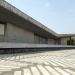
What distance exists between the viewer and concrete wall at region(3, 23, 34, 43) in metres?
30.2

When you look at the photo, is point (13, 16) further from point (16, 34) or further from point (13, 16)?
point (16, 34)

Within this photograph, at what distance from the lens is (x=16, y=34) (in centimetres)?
3275

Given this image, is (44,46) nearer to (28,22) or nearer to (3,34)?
(28,22)

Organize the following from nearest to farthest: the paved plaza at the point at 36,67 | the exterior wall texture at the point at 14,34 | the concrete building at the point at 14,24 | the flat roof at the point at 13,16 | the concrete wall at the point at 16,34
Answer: the paved plaza at the point at 36,67, the flat roof at the point at 13,16, the concrete building at the point at 14,24, the exterior wall texture at the point at 14,34, the concrete wall at the point at 16,34

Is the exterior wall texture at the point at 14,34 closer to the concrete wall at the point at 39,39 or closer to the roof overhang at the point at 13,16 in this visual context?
the roof overhang at the point at 13,16

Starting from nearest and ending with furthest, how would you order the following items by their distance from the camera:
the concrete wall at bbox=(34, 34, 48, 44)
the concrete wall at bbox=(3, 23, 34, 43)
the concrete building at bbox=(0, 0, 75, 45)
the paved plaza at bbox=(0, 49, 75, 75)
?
the paved plaza at bbox=(0, 49, 75, 75), the concrete building at bbox=(0, 0, 75, 45), the concrete wall at bbox=(3, 23, 34, 43), the concrete wall at bbox=(34, 34, 48, 44)

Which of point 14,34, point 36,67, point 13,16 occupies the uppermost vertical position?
point 13,16

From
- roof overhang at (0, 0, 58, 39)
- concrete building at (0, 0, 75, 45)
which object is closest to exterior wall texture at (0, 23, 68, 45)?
concrete building at (0, 0, 75, 45)

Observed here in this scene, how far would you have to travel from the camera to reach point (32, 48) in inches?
1281

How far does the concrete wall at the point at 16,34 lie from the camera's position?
30.2 metres

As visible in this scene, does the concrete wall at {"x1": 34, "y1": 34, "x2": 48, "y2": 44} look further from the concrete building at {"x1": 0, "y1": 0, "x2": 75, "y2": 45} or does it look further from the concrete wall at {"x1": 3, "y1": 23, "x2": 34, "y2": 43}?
the concrete wall at {"x1": 3, "y1": 23, "x2": 34, "y2": 43}

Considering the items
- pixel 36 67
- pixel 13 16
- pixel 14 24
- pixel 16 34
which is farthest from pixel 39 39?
pixel 36 67

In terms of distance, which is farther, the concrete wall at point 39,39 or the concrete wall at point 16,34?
the concrete wall at point 39,39

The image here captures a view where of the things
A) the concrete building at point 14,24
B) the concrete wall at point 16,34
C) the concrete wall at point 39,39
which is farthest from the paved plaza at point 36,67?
the concrete wall at point 39,39
